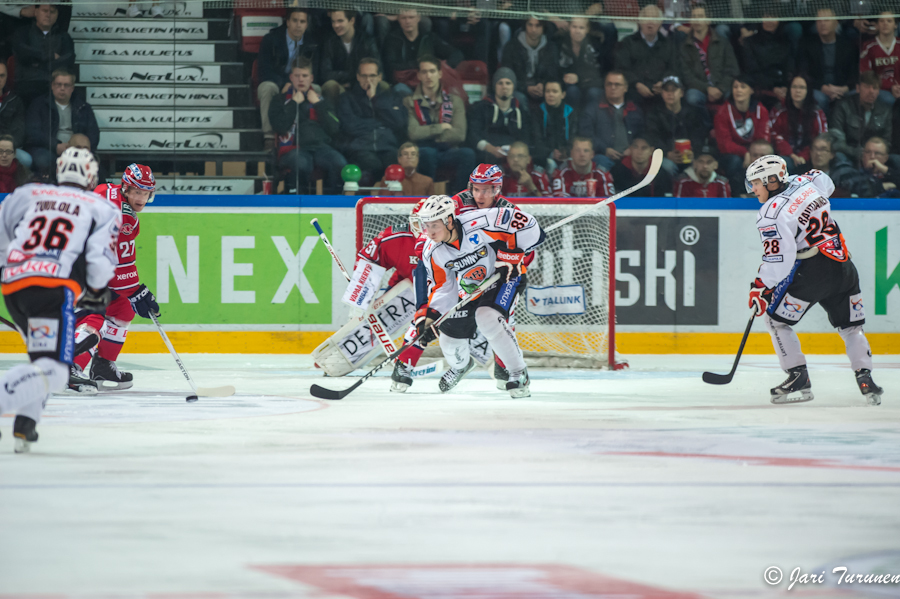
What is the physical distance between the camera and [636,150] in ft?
25.9

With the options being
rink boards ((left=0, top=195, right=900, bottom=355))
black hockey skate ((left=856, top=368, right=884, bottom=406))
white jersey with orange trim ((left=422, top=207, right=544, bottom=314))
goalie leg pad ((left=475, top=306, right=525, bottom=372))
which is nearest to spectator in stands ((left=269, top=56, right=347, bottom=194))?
rink boards ((left=0, top=195, right=900, bottom=355))

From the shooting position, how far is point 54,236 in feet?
11.0

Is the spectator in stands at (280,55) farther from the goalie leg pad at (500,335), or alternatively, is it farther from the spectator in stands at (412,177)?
the goalie leg pad at (500,335)

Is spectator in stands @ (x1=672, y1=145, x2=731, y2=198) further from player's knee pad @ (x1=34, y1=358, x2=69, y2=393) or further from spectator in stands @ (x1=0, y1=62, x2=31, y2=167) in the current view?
player's knee pad @ (x1=34, y1=358, x2=69, y2=393)

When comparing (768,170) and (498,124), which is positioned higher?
(498,124)

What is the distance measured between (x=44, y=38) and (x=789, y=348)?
19.0 feet

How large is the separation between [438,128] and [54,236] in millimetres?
4743

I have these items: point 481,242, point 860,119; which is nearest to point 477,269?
point 481,242

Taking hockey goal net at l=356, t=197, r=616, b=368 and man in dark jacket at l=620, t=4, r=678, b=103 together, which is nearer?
hockey goal net at l=356, t=197, r=616, b=368

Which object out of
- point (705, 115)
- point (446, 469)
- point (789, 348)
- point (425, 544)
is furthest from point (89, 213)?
point (705, 115)

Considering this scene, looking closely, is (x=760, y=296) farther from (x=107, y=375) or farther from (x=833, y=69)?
(x=833, y=69)

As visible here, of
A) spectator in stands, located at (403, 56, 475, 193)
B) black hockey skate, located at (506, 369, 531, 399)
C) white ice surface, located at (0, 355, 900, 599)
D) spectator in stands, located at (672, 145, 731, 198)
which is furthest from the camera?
spectator in stands, located at (672, 145, 731, 198)

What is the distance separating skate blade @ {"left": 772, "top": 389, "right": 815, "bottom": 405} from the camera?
5.00 meters

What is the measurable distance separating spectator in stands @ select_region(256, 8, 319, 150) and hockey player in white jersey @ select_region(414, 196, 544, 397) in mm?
2953
